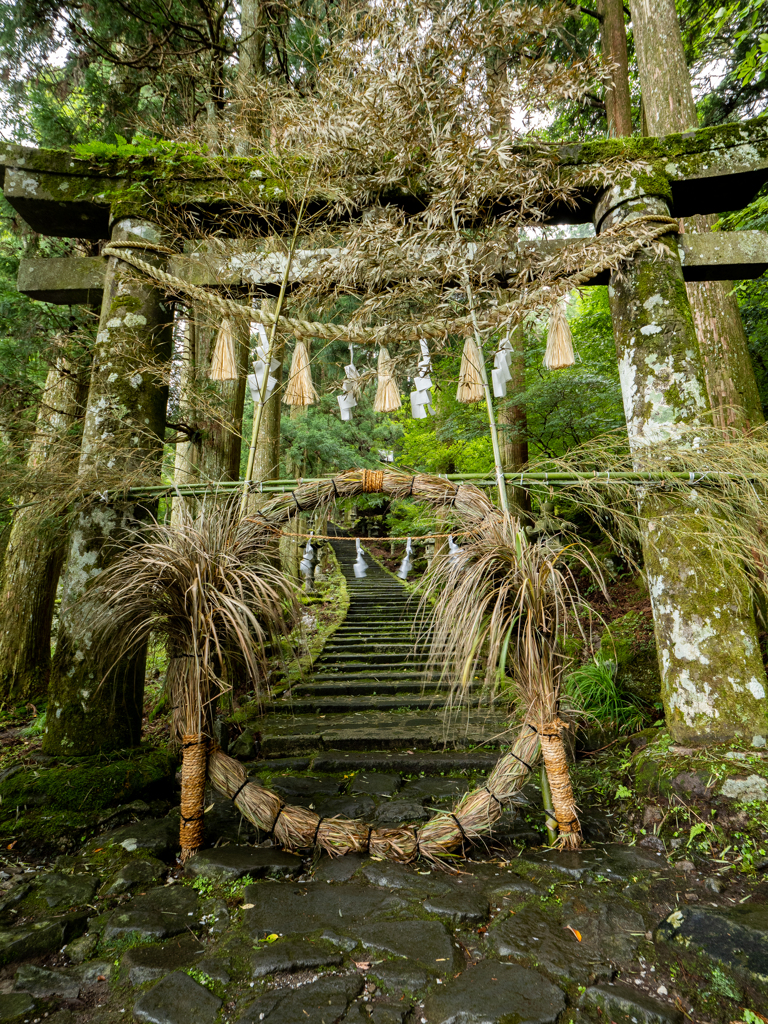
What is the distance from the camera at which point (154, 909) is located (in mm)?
1961

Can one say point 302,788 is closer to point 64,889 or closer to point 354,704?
point 64,889

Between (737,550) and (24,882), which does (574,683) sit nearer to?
(737,550)

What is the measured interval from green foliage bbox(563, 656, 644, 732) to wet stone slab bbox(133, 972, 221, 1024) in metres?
2.57

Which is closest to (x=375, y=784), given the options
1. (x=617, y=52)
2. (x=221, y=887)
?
(x=221, y=887)

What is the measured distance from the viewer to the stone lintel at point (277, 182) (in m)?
3.31

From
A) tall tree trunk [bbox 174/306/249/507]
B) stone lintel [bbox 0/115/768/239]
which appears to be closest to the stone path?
tall tree trunk [bbox 174/306/249/507]

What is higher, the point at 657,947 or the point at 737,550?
the point at 737,550

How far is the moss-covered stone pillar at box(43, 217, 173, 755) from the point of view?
291 cm

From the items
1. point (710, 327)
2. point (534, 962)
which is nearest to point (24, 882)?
point (534, 962)

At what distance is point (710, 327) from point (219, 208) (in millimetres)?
4357

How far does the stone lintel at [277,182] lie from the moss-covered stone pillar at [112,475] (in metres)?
0.32

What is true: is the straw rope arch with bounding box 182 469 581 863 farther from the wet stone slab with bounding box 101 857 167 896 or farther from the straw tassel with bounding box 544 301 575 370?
the straw tassel with bounding box 544 301 575 370

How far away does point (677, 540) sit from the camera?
2.93m

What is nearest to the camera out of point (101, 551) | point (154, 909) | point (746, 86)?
point (154, 909)
